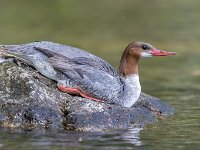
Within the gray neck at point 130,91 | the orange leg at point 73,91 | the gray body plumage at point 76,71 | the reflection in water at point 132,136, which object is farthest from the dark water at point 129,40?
the orange leg at point 73,91

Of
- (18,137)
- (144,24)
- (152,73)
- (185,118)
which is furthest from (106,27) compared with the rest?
(18,137)

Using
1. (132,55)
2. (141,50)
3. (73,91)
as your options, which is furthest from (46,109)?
(141,50)

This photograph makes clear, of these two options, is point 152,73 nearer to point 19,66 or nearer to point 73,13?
point 19,66

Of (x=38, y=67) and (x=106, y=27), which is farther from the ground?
(x=106, y=27)

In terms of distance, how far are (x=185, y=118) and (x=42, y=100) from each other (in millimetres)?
2629

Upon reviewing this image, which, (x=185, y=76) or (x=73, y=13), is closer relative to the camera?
(x=185, y=76)

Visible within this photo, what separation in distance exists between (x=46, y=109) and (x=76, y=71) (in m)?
0.95

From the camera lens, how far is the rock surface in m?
11.7

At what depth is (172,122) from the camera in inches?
498

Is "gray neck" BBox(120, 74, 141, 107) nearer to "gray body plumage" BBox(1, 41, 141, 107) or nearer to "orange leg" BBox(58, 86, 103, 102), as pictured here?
"gray body plumage" BBox(1, 41, 141, 107)

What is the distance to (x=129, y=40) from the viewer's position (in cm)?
2322

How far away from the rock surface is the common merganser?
6.7 inches

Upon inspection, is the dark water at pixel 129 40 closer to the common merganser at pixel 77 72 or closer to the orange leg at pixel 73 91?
the common merganser at pixel 77 72

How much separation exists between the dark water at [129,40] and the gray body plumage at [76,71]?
813 mm
